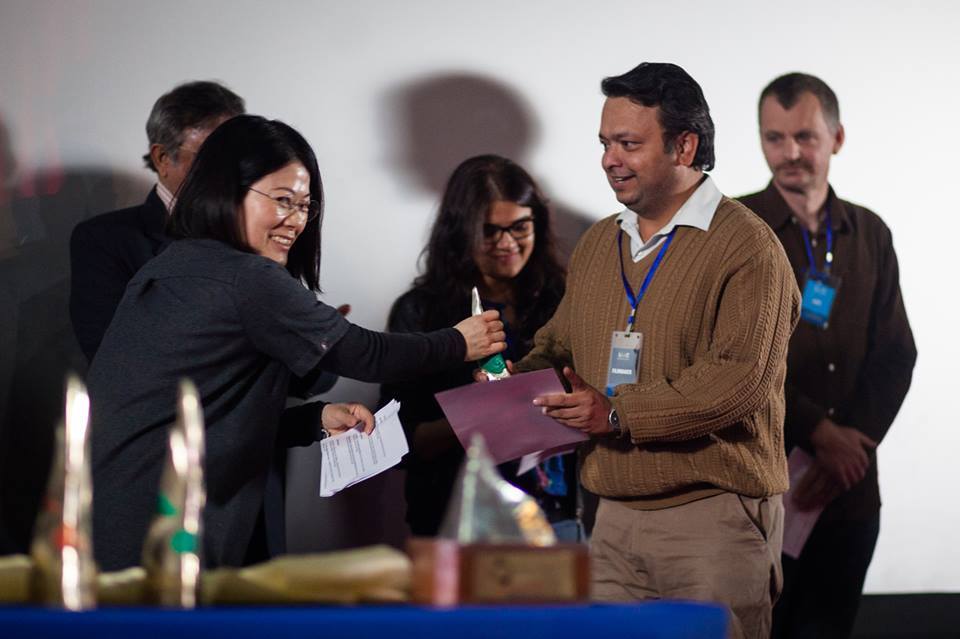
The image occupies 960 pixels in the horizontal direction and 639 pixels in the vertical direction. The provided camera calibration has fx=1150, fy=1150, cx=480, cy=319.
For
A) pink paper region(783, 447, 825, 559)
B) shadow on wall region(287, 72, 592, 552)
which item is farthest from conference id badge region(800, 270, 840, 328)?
shadow on wall region(287, 72, 592, 552)

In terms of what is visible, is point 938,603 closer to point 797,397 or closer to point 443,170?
point 797,397

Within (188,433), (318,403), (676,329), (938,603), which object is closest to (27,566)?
(188,433)

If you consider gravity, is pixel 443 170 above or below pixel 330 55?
below

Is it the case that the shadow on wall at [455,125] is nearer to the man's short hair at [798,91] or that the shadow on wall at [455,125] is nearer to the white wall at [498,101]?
the white wall at [498,101]

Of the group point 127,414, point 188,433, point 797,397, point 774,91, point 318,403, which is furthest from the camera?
point 774,91

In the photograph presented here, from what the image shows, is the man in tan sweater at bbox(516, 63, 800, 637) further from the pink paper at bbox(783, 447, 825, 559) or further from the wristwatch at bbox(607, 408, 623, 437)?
the pink paper at bbox(783, 447, 825, 559)

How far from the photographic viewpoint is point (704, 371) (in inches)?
97.8

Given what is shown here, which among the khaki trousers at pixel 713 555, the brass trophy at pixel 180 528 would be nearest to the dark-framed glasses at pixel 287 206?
the khaki trousers at pixel 713 555

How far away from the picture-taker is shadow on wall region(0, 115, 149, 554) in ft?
12.1

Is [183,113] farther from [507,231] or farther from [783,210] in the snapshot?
→ [783,210]

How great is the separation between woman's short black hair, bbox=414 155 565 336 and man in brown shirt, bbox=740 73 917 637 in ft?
2.92

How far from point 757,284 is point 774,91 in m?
1.85

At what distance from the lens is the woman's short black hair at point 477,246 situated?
3459 millimetres

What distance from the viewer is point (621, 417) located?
8.22 feet
